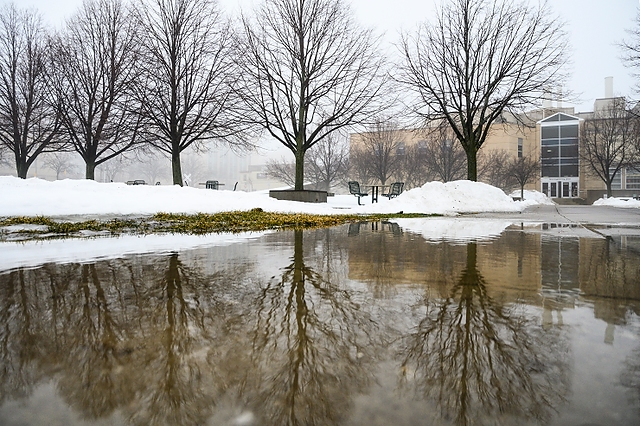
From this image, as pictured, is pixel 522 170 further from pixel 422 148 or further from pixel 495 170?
pixel 422 148

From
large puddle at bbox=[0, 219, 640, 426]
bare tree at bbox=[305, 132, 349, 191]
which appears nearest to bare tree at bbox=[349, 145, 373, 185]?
bare tree at bbox=[305, 132, 349, 191]

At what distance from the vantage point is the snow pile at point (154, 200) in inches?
306

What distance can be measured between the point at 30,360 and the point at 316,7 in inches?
760

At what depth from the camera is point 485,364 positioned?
1374 millimetres

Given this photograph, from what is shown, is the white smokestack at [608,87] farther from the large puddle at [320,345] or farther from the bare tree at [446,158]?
the large puddle at [320,345]

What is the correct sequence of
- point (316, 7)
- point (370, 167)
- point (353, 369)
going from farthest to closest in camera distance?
point (370, 167), point (316, 7), point (353, 369)

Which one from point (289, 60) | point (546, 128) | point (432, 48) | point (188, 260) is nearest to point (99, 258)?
point (188, 260)

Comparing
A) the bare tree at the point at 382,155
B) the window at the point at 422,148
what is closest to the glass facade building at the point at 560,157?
the window at the point at 422,148

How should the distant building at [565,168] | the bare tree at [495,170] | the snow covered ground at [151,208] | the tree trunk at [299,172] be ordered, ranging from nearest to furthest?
the snow covered ground at [151,208] → the tree trunk at [299,172] → the bare tree at [495,170] → the distant building at [565,168]

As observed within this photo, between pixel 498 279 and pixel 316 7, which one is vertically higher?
pixel 316 7

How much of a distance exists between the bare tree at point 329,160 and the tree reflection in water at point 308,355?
135ft

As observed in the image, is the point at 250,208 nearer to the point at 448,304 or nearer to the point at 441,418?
the point at 448,304

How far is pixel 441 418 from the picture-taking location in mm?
1055

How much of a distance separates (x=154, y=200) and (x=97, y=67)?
49.0ft
